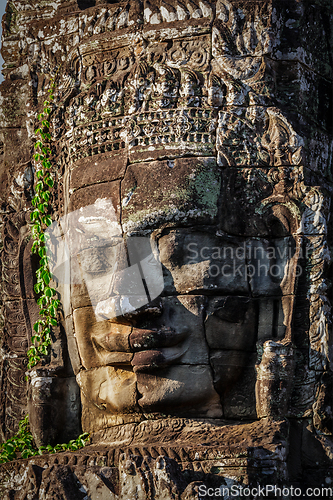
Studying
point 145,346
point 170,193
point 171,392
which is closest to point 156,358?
point 145,346

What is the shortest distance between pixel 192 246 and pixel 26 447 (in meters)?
2.37

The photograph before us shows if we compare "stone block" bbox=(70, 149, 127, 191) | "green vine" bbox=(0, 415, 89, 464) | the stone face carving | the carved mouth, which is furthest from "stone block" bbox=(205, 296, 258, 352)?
"green vine" bbox=(0, 415, 89, 464)

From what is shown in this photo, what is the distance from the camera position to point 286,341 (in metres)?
6.24

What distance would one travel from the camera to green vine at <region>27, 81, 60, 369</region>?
7176 mm

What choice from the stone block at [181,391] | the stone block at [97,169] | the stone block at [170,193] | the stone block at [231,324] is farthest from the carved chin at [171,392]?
the stone block at [97,169]

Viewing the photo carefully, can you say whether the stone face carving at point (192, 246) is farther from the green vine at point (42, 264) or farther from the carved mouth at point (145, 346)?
the green vine at point (42, 264)

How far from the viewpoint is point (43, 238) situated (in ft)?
23.7

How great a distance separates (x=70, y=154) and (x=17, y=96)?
3.66ft

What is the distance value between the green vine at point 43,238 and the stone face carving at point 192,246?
151mm

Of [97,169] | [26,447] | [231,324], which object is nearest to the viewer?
[231,324]

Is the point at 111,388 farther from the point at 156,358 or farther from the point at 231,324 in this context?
the point at 231,324

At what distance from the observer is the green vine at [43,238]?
283 inches

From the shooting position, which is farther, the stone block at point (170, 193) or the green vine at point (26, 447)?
the green vine at point (26, 447)

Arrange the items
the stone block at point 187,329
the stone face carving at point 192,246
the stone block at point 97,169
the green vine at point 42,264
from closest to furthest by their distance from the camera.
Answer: the stone face carving at point 192,246
the stone block at point 187,329
the stone block at point 97,169
the green vine at point 42,264
